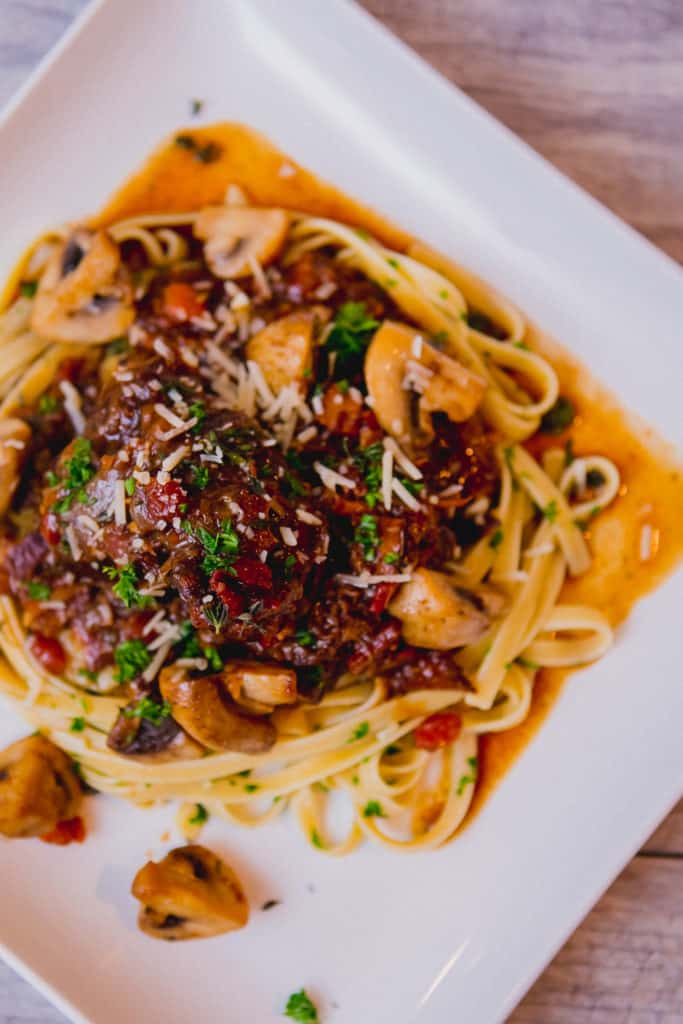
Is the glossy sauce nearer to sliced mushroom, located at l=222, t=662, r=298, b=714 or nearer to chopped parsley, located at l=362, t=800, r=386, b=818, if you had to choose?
chopped parsley, located at l=362, t=800, r=386, b=818

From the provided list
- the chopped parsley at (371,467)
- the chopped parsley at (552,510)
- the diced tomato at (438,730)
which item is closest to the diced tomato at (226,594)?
the chopped parsley at (371,467)

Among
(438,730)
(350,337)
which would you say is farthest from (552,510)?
(350,337)

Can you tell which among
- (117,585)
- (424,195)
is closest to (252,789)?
(117,585)

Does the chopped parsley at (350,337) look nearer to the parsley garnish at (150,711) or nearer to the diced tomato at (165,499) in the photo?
the diced tomato at (165,499)

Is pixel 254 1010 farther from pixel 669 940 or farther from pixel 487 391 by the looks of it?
pixel 487 391

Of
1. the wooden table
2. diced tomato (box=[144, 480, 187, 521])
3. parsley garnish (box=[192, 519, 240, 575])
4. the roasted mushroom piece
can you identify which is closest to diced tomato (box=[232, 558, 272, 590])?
parsley garnish (box=[192, 519, 240, 575])

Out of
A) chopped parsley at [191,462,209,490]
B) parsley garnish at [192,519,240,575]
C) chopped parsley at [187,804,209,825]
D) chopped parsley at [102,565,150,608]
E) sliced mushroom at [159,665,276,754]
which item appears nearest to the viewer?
parsley garnish at [192,519,240,575]
